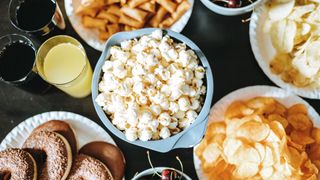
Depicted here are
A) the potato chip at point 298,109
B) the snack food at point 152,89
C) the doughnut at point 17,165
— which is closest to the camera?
the snack food at point 152,89

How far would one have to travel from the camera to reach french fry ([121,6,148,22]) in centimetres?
127

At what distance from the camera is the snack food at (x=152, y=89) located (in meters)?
1.07

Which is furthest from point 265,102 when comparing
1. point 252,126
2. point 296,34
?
point 296,34

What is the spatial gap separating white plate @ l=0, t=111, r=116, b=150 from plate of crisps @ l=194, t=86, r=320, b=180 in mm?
327

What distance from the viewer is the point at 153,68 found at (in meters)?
1.09

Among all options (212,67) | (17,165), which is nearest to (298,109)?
(212,67)

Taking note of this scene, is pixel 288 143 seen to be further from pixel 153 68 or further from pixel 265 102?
pixel 153 68

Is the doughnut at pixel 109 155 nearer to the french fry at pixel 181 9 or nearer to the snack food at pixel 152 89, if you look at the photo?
the snack food at pixel 152 89

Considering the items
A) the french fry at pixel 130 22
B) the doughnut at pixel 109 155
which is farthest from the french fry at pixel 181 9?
the doughnut at pixel 109 155

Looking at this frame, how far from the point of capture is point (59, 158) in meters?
1.22

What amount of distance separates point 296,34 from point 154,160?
576 mm

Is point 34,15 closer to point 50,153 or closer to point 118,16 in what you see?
point 118,16

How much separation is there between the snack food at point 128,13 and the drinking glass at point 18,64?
0.63 feet

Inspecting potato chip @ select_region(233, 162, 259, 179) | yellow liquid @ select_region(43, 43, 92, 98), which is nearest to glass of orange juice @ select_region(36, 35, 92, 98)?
yellow liquid @ select_region(43, 43, 92, 98)
